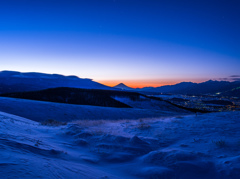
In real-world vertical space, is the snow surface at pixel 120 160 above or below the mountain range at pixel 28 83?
below

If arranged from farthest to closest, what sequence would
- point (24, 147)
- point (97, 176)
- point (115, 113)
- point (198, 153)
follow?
point (115, 113) → point (198, 153) → point (24, 147) → point (97, 176)

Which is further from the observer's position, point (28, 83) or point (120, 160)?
point (28, 83)

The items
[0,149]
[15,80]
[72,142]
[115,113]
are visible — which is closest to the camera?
[0,149]

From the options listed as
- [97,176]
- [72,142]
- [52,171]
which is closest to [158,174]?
[97,176]

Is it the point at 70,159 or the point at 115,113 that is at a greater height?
the point at 70,159

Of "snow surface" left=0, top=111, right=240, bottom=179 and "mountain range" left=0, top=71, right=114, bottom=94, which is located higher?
"mountain range" left=0, top=71, right=114, bottom=94

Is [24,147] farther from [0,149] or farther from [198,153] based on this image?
[198,153]

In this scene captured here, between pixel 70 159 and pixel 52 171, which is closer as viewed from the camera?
pixel 52 171

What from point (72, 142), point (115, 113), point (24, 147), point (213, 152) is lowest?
point (115, 113)

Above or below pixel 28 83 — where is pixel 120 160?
below

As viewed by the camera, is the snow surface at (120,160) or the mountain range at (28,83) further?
the mountain range at (28,83)

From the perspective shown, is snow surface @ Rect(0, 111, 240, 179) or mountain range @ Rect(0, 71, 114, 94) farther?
mountain range @ Rect(0, 71, 114, 94)

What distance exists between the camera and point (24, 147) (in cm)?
344

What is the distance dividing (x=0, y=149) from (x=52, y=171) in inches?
55.1
